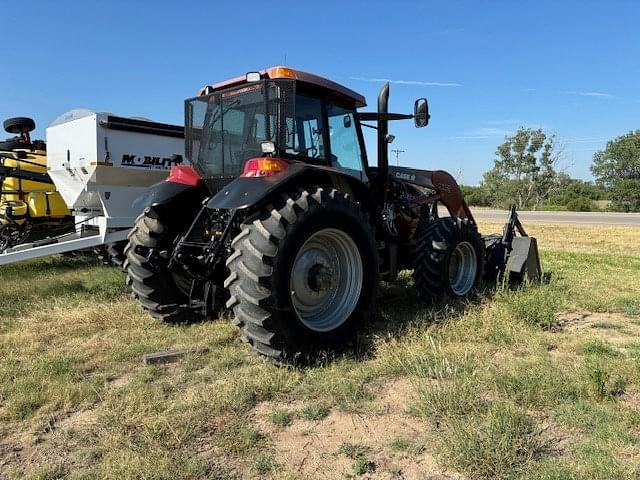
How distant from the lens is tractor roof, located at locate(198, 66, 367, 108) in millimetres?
4762

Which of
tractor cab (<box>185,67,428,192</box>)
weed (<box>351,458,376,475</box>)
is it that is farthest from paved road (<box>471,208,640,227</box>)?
weed (<box>351,458,376,475</box>)

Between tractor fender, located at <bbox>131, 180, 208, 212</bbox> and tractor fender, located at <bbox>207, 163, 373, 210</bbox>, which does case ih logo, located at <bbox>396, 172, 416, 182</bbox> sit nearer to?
tractor fender, located at <bbox>207, 163, 373, 210</bbox>

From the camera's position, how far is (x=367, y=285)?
16.3ft

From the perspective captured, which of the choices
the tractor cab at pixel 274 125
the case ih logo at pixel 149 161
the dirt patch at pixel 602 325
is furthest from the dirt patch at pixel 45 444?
the case ih logo at pixel 149 161

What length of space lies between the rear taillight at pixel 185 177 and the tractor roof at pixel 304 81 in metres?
0.81

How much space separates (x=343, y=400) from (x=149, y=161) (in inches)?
272

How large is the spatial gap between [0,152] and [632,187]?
51.8 meters

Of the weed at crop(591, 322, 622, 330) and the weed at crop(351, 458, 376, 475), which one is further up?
the weed at crop(591, 322, 622, 330)

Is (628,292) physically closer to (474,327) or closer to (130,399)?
(474,327)

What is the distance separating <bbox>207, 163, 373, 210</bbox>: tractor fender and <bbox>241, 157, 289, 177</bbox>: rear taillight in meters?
0.05

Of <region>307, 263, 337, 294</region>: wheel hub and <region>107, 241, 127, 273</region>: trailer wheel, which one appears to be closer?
<region>307, 263, 337, 294</region>: wheel hub

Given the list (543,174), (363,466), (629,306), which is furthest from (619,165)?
(363,466)

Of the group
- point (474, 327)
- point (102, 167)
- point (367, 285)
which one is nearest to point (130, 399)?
point (367, 285)

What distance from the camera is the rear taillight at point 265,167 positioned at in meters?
4.41
